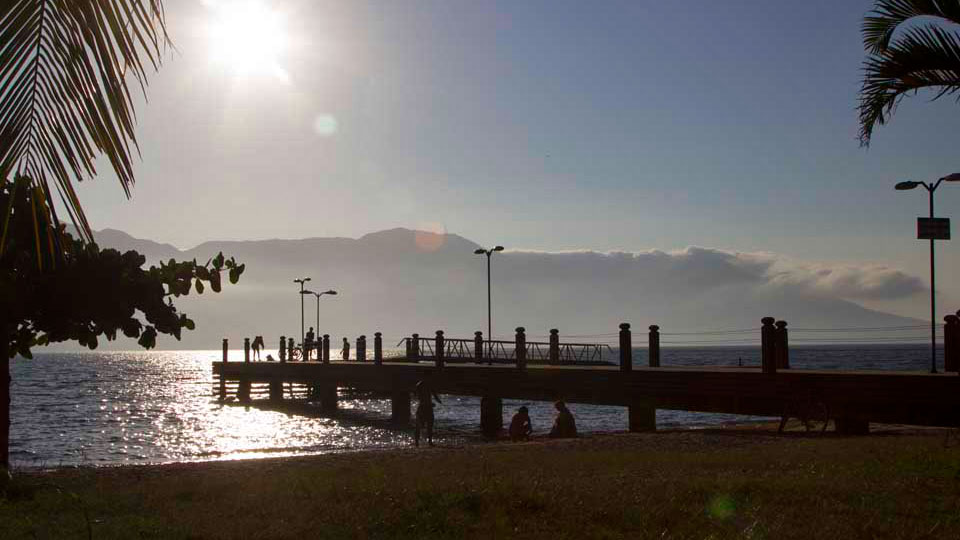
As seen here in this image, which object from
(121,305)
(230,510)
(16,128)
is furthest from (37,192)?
(230,510)

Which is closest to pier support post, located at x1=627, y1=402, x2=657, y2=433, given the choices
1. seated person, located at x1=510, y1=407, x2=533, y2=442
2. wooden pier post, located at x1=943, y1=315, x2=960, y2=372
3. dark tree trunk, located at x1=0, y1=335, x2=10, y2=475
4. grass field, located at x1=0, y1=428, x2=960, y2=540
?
seated person, located at x1=510, y1=407, x2=533, y2=442

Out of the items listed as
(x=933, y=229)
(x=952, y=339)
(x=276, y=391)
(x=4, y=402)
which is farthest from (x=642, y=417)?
(x=276, y=391)

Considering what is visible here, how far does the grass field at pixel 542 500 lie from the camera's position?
26.2ft

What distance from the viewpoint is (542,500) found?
29.7 feet

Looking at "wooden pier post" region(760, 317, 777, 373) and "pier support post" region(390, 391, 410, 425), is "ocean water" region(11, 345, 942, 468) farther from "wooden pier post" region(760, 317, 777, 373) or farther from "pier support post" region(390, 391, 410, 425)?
"wooden pier post" region(760, 317, 777, 373)

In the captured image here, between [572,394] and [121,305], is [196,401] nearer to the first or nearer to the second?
[572,394]

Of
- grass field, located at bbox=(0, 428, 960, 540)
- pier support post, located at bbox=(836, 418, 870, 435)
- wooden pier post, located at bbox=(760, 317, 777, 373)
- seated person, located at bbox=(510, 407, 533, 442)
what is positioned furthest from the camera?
seated person, located at bbox=(510, 407, 533, 442)

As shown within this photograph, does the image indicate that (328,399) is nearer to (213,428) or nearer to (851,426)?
(213,428)

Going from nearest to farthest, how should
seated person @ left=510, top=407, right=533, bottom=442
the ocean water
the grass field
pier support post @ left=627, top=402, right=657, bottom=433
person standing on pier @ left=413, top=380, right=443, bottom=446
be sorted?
the grass field < seated person @ left=510, top=407, right=533, bottom=442 < person standing on pier @ left=413, top=380, right=443, bottom=446 < pier support post @ left=627, top=402, right=657, bottom=433 < the ocean water

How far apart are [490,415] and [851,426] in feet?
49.5

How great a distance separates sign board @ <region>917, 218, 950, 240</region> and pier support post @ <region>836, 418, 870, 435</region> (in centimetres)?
1223

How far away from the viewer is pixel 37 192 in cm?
370

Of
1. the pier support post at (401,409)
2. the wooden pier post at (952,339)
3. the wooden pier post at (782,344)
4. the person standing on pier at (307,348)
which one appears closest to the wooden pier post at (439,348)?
the pier support post at (401,409)

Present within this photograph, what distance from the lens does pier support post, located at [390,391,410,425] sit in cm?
4331
